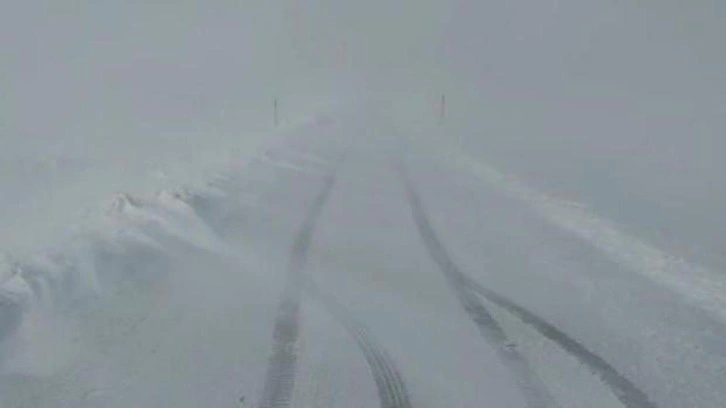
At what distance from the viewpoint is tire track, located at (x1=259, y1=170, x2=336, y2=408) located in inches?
225

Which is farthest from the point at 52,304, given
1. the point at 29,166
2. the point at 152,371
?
the point at 29,166

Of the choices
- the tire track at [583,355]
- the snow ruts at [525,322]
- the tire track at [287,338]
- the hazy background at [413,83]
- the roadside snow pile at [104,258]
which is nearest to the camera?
the tire track at [287,338]

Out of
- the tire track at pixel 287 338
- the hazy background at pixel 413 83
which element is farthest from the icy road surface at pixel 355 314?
the hazy background at pixel 413 83

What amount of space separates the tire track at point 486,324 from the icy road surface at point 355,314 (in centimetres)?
2

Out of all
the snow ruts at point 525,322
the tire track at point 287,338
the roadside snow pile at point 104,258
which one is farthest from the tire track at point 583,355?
the roadside snow pile at point 104,258

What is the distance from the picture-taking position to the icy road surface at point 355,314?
5887 millimetres

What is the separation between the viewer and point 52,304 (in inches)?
292

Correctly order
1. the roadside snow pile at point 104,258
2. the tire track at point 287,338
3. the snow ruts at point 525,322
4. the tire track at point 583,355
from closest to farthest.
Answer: the tire track at point 287,338, the tire track at point 583,355, the snow ruts at point 525,322, the roadside snow pile at point 104,258

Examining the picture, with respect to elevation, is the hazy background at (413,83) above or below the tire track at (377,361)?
below

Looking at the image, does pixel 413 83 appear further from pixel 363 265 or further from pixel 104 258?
pixel 104 258

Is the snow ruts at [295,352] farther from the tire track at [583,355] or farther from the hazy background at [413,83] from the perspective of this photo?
the hazy background at [413,83]

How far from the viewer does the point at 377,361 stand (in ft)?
21.0

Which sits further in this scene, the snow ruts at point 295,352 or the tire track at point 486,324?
the tire track at point 486,324

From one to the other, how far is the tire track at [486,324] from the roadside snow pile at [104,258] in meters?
2.66
